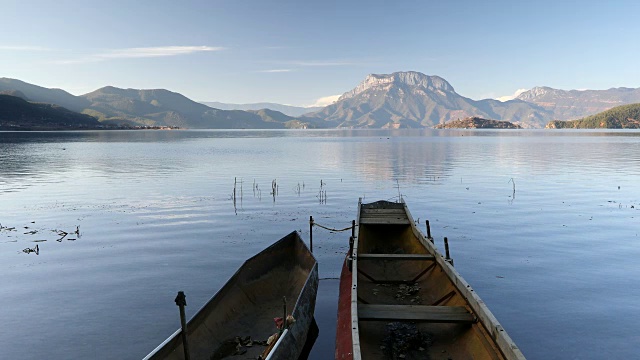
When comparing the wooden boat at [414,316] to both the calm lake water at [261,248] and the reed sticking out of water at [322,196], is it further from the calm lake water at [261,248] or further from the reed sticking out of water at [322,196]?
→ the reed sticking out of water at [322,196]

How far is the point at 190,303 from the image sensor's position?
17.1m

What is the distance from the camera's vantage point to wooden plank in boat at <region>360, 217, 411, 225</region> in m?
21.8

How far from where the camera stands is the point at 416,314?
11.3m

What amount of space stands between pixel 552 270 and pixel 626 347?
7327 mm

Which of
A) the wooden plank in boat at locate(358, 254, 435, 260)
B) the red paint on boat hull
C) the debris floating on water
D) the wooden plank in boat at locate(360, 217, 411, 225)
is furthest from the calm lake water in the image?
the debris floating on water

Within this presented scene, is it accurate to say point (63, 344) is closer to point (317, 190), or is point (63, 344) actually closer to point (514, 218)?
point (514, 218)

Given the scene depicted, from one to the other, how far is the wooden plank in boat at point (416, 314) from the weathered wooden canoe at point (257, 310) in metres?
2.15

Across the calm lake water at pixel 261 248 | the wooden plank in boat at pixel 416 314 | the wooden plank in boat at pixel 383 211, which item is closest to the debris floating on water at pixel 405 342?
the wooden plank in boat at pixel 416 314

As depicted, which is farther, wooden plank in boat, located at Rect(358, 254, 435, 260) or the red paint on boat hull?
wooden plank in boat, located at Rect(358, 254, 435, 260)

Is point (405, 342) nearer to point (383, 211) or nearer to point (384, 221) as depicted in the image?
point (384, 221)

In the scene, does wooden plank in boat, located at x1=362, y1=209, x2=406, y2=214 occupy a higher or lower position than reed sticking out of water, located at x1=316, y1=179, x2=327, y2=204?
higher

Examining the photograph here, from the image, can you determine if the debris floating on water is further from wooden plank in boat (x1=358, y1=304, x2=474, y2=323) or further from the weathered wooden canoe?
the weathered wooden canoe

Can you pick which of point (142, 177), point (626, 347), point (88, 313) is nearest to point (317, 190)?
point (142, 177)

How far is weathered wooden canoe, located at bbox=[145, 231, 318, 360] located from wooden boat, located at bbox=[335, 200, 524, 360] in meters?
1.28
